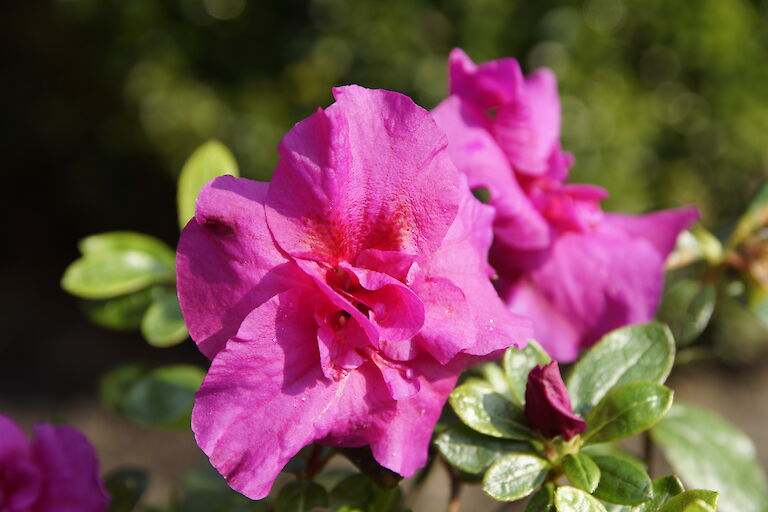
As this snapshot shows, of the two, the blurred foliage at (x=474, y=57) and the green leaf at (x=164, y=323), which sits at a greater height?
the green leaf at (x=164, y=323)

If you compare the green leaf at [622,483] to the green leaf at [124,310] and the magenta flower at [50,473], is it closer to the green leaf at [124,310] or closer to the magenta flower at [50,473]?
the magenta flower at [50,473]

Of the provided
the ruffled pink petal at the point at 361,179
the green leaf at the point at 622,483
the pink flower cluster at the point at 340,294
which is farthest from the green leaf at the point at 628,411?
the ruffled pink petal at the point at 361,179

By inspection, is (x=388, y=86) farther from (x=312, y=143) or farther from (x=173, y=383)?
(x=312, y=143)

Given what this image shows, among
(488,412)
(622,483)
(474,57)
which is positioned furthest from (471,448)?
(474,57)

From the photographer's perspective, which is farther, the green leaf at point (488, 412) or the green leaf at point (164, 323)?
the green leaf at point (164, 323)

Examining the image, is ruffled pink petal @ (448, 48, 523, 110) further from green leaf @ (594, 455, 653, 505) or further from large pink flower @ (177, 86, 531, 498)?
green leaf @ (594, 455, 653, 505)

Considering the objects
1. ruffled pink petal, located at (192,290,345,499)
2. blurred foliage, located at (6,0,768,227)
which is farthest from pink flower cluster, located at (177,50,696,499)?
blurred foliage, located at (6,0,768,227)
